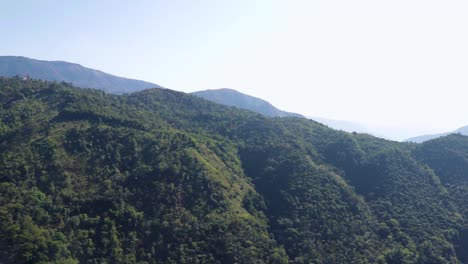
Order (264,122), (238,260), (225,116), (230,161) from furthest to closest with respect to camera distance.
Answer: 1. (225,116)
2. (264,122)
3. (230,161)
4. (238,260)

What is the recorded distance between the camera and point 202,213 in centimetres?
6291

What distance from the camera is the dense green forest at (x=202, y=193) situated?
54969 mm

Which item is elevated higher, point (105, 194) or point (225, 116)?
point (225, 116)

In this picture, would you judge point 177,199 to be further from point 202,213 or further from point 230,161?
point 230,161

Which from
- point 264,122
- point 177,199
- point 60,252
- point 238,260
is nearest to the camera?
point 60,252

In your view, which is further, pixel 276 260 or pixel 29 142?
pixel 29 142

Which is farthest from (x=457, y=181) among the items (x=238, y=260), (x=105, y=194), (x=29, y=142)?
(x=29, y=142)

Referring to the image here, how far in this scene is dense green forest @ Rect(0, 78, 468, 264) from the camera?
55.0 metres

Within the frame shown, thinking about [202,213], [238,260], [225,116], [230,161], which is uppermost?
[225,116]

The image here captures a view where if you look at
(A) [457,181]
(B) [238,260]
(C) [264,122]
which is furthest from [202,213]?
(A) [457,181]

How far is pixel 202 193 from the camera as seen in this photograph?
66.9 m

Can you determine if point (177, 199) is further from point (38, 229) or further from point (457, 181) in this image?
point (457, 181)

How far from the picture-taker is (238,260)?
56406 millimetres

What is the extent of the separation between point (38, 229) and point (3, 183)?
38.9 feet
